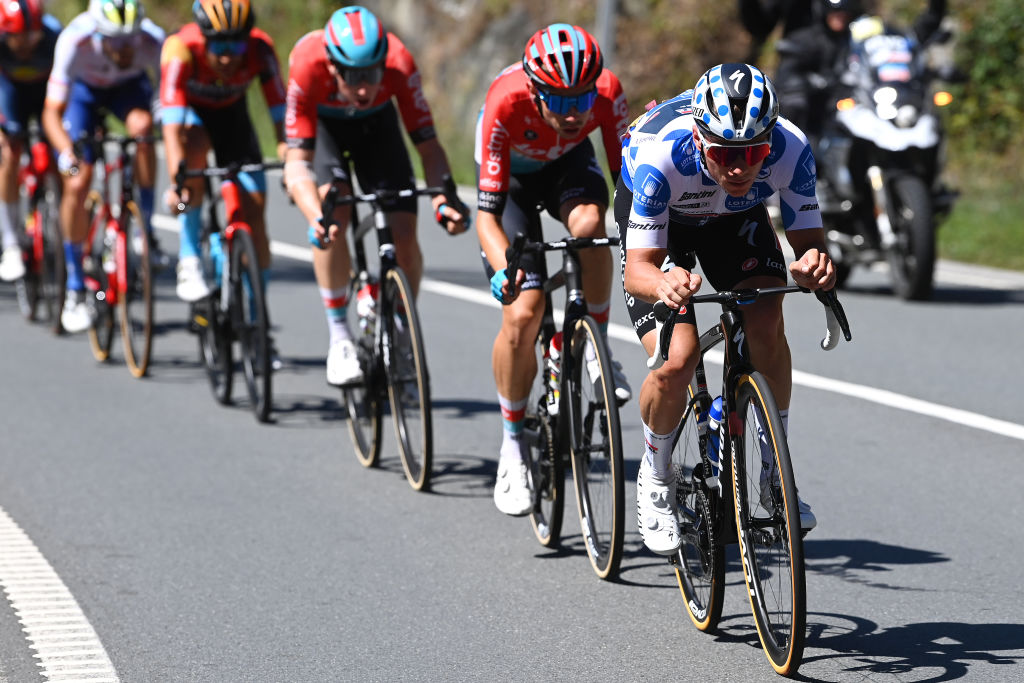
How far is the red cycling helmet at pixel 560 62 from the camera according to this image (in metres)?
5.87

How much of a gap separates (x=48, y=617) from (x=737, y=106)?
2.91 m

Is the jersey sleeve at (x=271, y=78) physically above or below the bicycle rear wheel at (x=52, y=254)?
above

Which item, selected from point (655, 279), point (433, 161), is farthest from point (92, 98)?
point (655, 279)

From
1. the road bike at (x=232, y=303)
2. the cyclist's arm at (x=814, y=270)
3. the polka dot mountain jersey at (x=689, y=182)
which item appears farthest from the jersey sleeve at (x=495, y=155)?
the road bike at (x=232, y=303)

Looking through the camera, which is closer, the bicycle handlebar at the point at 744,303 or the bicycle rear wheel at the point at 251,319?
the bicycle handlebar at the point at 744,303

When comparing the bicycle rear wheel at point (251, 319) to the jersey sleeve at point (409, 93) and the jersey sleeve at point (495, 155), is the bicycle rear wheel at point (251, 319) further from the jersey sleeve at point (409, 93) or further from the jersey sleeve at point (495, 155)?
the jersey sleeve at point (495, 155)

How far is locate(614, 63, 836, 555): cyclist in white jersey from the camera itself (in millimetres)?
4738

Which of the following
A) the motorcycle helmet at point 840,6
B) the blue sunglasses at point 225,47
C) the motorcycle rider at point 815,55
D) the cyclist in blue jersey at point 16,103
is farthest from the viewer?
the motorcycle helmet at point 840,6

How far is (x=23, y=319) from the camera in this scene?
11.9 metres

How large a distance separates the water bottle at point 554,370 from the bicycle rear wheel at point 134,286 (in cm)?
395

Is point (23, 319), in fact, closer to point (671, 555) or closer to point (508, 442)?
point (508, 442)

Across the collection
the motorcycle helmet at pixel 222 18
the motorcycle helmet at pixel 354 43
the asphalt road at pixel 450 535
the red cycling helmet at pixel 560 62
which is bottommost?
the asphalt road at pixel 450 535

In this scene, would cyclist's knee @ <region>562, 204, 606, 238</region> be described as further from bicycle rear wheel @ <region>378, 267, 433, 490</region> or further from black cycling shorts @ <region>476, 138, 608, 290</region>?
bicycle rear wheel @ <region>378, 267, 433, 490</region>

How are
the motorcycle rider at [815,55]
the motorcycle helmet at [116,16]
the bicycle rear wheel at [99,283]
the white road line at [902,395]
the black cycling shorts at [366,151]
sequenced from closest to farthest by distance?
the black cycling shorts at [366,151], the white road line at [902,395], the motorcycle helmet at [116,16], the bicycle rear wheel at [99,283], the motorcycle rider at [815,55]
